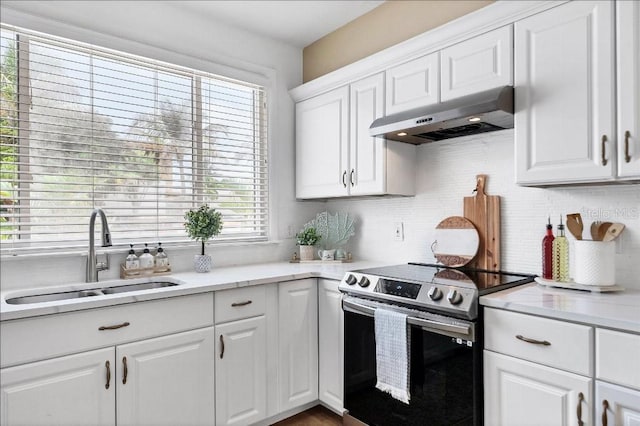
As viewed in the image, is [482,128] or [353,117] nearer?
[482,128]

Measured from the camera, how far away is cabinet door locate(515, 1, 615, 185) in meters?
1.70

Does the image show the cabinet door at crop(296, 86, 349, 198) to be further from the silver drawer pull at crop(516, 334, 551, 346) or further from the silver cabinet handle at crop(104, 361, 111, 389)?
the silver cabinet handle at crop(104, 361, 111, 389)

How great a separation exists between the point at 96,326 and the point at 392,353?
135 cm

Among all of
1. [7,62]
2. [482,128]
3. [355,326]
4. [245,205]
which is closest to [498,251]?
[482,128]

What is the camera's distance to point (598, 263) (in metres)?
1.80

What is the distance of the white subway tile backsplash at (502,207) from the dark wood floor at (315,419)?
1085 mm

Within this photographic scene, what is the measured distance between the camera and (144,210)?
103 inches

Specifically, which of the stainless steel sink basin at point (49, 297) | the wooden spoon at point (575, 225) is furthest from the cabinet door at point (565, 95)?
the stainless steel sink basin at point (49, 297)

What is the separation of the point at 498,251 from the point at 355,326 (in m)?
0.90

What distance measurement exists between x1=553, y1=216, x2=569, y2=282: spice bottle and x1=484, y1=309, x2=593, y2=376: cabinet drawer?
545 mm

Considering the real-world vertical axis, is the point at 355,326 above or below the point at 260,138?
below

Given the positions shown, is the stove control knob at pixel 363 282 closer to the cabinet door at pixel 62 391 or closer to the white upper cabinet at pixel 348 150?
the white upper cabinet at pixel 348 150

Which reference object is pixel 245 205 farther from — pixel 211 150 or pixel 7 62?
pixel 7 62

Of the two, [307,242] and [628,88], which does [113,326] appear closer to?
[307,242]
